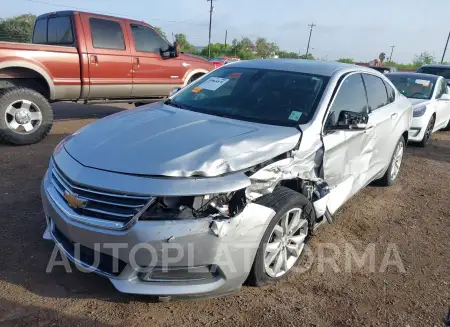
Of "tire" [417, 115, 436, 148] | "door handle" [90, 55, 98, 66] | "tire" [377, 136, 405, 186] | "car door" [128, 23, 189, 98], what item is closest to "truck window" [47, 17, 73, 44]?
"door handle" [90, 55, 98, 66]

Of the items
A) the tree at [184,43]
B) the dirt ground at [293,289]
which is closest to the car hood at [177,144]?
the dirt ground at [293,289]

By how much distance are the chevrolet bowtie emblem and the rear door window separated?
3.11 meters

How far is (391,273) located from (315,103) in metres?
1.54

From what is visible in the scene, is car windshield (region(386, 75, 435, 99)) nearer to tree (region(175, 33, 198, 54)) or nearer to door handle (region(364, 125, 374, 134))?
door handle (region(364, 125, 374, 134))

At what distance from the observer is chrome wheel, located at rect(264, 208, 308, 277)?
2801 mm

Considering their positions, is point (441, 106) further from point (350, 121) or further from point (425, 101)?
point (350, 121)

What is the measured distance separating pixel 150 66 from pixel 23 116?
2.68 meters

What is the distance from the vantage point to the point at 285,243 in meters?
2.93

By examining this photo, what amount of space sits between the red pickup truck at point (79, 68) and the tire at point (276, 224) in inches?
193

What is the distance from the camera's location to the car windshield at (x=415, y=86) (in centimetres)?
810

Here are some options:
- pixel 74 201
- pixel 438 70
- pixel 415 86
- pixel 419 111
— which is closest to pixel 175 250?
pixel 74 201

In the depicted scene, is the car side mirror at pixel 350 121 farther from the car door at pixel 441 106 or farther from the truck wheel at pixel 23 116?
the car door at pixel 441 106

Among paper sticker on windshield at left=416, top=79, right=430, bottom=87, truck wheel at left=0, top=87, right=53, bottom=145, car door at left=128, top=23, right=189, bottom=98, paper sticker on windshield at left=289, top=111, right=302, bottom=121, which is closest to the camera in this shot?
paper sticker on windshield at left=289, top=111, right=302, bottom=121

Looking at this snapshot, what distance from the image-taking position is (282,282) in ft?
9.75
